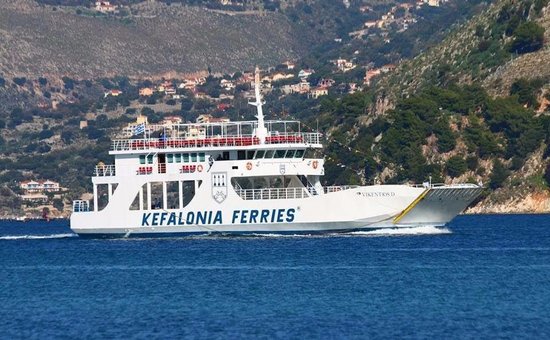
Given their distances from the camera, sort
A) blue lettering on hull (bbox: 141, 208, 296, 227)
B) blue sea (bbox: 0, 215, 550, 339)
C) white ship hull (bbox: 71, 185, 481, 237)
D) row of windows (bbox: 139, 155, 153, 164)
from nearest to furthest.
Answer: blue sea (bbox: 0, 215, 550, 339)
white ship hull (bbox: 71, 185, 481, 237)
blue lettering on hull (bbox: 141, 208, 296, 227)
row of windows (bbox: 139, 155, 153, 164)

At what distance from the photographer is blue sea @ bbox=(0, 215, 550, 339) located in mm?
57384

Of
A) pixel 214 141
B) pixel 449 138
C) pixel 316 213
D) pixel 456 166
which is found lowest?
pixel 316 213

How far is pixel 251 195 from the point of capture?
9538 cm

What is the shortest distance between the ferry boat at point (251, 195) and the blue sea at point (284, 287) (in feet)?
2.86

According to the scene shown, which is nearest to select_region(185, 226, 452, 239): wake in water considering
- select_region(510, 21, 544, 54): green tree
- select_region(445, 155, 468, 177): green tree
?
select_region(445, 155, 468, 177): green tree

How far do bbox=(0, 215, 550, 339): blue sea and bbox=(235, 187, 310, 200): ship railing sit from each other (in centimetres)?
221

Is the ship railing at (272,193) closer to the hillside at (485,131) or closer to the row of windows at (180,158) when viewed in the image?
the row of windows at (180,158)

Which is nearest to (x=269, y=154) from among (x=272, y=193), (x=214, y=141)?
(x=272, y=193)

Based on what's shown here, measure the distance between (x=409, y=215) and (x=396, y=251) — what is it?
897 centimetres

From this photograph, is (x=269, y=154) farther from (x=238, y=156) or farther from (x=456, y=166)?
(x=456, y=166)

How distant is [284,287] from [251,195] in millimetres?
26809

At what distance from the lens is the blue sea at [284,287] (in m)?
57.4

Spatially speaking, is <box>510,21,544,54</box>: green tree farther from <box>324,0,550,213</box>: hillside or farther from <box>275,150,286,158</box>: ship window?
<box>275,150,286,158</box>: ship window

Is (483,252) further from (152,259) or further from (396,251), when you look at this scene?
(152,259)
